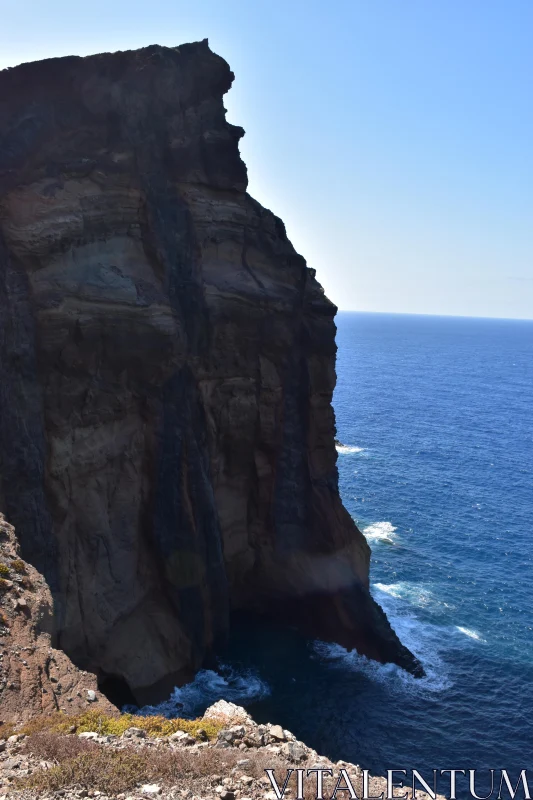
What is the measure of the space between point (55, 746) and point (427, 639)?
40032 millimetres

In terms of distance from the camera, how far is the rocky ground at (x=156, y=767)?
1286cm

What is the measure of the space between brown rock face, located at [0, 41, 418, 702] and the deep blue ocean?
9.44 feet

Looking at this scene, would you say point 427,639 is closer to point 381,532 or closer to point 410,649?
point 410,649

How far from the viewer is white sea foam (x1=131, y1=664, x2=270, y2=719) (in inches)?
1460

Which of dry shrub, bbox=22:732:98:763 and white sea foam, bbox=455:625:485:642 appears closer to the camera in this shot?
dry shrub, bbox=22:732:98:763

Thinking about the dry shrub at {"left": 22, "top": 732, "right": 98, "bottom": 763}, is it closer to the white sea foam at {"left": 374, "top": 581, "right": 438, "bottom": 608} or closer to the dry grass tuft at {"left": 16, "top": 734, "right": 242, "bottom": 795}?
the dry grass tuft at {"left": 16, "top": 734, "right": 242, "bottom": 795}

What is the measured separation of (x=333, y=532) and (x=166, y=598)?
13815 millimetres

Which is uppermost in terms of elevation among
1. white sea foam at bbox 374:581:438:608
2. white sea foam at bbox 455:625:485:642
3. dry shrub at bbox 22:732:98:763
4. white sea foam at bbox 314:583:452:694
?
dry shrub at bbox 22:732:98:763

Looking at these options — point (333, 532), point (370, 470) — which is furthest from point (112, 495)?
point (370, 470)

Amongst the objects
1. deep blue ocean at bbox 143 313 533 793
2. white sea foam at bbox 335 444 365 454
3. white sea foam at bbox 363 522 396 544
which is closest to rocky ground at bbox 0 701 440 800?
deep blue ocean at bbox 143 313 533 793

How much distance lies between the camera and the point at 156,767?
13.7 m

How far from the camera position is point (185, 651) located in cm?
4022

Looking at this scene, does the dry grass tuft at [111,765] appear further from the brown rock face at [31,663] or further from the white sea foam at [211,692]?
the white sea foam at [211,692]

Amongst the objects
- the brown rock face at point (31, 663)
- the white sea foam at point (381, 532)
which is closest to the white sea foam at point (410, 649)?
the white sea foam at point (381, 532)
